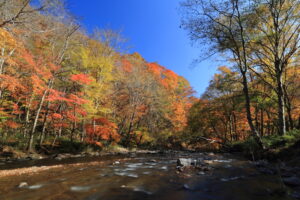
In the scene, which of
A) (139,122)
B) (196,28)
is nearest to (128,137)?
(139,122)

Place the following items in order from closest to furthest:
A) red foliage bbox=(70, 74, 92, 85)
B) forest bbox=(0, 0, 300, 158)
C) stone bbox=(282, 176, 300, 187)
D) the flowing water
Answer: the flowing water, stone bbox=(282, 176, 300, 187), forest bbox=(0, 0, 300, 158), red foliage bbox=(70, 74, 92, 85)

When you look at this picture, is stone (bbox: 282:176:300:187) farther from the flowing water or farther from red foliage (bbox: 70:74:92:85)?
red foliage (bbox: 70:74:92:85)

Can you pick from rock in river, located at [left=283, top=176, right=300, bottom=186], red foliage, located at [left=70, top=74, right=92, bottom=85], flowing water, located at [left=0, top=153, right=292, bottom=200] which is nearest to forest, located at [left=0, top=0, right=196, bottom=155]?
red foliage, located at [left=70, top=74, right=92, bottom=85]

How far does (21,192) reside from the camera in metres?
3.41

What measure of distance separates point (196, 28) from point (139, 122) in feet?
55.0

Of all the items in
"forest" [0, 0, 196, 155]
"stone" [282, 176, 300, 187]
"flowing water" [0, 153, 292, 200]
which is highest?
"forest" [0, 0, 196, 155]

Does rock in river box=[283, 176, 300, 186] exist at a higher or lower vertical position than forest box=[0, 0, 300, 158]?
lower

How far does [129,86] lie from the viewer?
21.5 metres

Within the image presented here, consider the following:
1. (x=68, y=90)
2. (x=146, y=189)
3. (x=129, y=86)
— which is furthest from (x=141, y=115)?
(x=146, y=189)

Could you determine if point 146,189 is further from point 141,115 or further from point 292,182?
point 141,115

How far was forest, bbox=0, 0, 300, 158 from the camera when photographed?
28.3 feet

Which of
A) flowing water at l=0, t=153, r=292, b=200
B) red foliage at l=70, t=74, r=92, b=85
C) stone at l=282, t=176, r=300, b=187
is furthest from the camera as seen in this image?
red foliage at l=70, t=74, r=92, b=85

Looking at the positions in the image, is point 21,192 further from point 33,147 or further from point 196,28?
point 33,147

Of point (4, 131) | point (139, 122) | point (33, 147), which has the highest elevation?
point (139, 122)
